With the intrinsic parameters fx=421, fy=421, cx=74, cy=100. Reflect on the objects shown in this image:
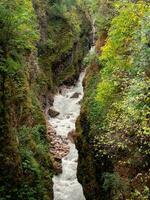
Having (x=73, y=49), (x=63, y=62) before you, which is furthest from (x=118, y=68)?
(x=73, y=49)

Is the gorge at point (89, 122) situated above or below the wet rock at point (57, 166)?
above

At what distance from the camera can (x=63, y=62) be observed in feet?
128

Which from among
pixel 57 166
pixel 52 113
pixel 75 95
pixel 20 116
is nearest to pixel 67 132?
pixel 52 113

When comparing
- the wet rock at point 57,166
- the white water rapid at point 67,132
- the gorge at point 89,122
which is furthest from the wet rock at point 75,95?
the wet rock at point 57,166

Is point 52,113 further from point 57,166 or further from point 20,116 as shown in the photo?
point 20,116

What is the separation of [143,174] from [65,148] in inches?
529

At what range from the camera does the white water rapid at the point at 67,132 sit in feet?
72.9

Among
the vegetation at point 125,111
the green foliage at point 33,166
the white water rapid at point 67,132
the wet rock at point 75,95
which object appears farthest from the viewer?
the wet rock at point 75,95

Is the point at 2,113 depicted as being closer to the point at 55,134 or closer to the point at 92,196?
the point at 92,196

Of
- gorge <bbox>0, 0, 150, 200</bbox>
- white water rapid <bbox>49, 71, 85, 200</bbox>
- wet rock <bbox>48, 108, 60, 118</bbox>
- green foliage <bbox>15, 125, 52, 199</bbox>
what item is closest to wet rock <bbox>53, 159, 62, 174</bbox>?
gorge <bbox>0, 0, 150, 200</bbox>

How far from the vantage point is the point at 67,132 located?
98.5 feet

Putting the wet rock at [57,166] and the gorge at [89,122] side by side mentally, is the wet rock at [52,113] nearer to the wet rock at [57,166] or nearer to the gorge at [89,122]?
the gorge at [89,122]

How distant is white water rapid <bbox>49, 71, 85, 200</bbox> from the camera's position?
72.9 ft

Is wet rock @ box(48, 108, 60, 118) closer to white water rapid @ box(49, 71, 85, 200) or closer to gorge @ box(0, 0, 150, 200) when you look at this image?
gorge @ box(0, 0, 150, 200)
